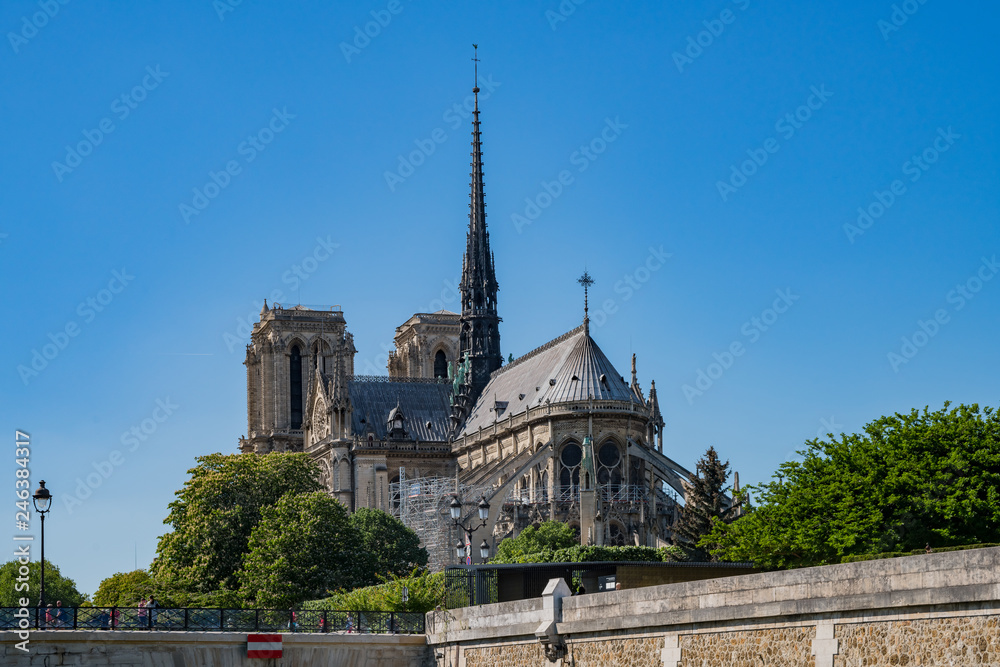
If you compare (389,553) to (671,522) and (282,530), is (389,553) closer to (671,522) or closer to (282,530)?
(282,530)

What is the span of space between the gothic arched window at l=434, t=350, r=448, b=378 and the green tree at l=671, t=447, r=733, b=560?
56.5 metres

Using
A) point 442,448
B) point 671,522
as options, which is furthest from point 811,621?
point 442,448

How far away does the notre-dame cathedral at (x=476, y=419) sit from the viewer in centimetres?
7850

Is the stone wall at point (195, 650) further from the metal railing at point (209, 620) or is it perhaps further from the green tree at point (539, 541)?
the green tree at point (539, 541)

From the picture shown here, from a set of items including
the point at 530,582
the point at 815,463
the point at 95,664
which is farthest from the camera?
the point at 815,463

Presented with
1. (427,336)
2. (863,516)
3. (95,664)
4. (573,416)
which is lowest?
(95,664)

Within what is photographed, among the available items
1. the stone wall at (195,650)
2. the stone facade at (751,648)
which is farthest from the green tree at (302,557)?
the stone facade at (751,648)

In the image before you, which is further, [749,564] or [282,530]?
[282,530]

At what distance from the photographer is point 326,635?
108 feet

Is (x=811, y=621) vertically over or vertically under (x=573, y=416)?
under

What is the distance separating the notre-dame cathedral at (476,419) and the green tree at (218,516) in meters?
11.1

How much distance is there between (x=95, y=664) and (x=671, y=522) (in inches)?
2014

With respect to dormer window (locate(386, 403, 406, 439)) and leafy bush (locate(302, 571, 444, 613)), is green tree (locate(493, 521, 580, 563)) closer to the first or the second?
dormer window (locate(386, 403, 406, 439))

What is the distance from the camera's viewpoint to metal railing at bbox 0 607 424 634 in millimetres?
31750
